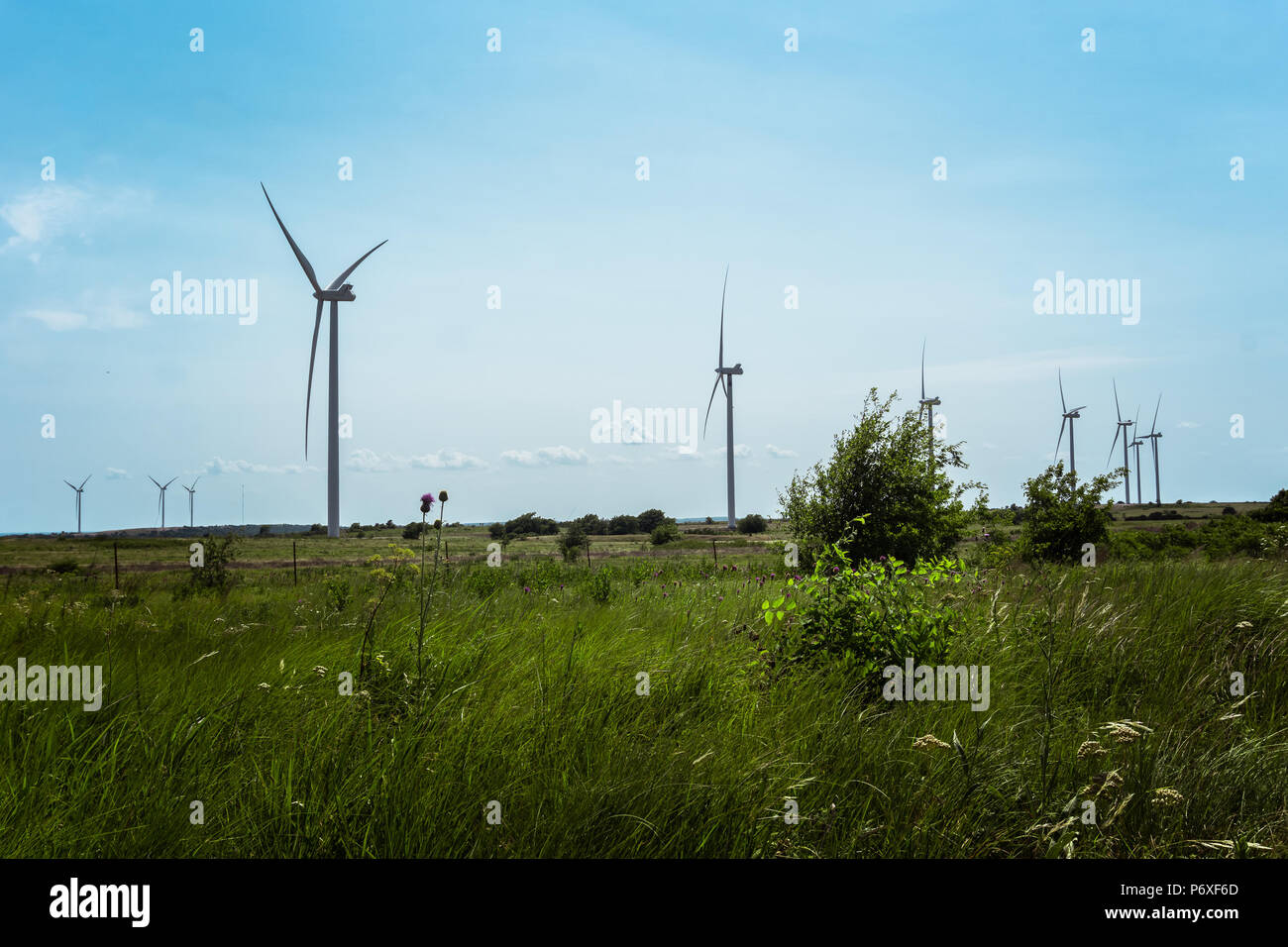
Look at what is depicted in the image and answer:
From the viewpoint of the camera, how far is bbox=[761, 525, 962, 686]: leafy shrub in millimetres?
5477

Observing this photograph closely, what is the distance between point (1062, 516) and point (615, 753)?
832 inches

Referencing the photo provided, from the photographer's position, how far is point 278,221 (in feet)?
116

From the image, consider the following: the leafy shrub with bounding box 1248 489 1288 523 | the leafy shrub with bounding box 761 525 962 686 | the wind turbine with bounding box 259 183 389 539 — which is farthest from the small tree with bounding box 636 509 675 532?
the leafy shrub with bounding box 761 525 962 686

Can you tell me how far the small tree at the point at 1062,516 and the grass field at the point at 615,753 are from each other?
15640 millimetres

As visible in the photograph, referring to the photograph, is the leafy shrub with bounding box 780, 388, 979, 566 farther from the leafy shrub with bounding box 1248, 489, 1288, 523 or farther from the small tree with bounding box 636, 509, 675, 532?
the small tree with bounding box 636, 509, 675, 532

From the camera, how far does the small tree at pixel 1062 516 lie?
812 inches

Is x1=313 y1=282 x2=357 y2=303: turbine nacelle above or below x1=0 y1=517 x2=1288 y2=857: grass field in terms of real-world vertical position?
above

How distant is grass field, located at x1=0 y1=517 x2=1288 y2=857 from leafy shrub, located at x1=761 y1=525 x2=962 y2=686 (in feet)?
0.71

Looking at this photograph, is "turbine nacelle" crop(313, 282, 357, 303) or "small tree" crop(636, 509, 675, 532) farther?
"small tree" crop(636, 509, 675, 532)

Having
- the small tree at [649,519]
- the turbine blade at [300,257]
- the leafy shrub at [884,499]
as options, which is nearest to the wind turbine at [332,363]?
the turbine blade at [300,257]

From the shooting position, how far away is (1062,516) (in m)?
20.8

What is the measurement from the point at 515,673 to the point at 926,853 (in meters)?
2.75

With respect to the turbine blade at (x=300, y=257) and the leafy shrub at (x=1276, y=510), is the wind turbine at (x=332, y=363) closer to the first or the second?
the turbine blade at (x=300, y=257)

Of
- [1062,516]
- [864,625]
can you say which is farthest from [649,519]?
[864,625]
